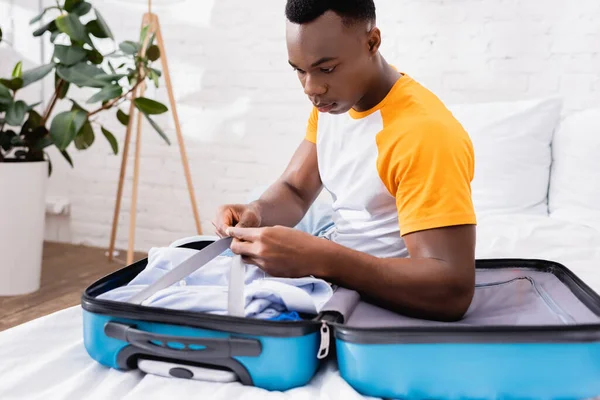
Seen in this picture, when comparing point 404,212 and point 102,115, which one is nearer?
point 404,212

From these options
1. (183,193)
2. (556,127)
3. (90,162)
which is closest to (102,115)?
(90,162)

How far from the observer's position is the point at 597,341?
70cm

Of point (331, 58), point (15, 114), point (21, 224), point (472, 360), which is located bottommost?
point (21, 224)

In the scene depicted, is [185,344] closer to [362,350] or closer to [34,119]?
[362,350]

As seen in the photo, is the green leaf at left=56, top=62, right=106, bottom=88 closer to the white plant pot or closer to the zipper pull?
the white plant pot

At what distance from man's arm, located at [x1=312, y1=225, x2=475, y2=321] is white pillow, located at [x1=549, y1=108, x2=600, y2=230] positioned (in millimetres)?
890

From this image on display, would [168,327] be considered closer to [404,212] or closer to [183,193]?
[404,212]

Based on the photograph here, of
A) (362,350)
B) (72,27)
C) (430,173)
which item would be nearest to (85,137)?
(72,27)

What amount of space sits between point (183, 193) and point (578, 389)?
2.32 m

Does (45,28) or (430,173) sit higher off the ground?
(45,28)

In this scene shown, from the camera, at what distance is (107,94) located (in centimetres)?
222

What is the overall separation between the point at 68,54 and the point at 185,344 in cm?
179

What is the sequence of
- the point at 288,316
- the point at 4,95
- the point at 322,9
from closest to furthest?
the point at 288,316 → the point at 322,9 → the point at 4,95

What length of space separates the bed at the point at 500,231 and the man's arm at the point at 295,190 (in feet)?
1.44
